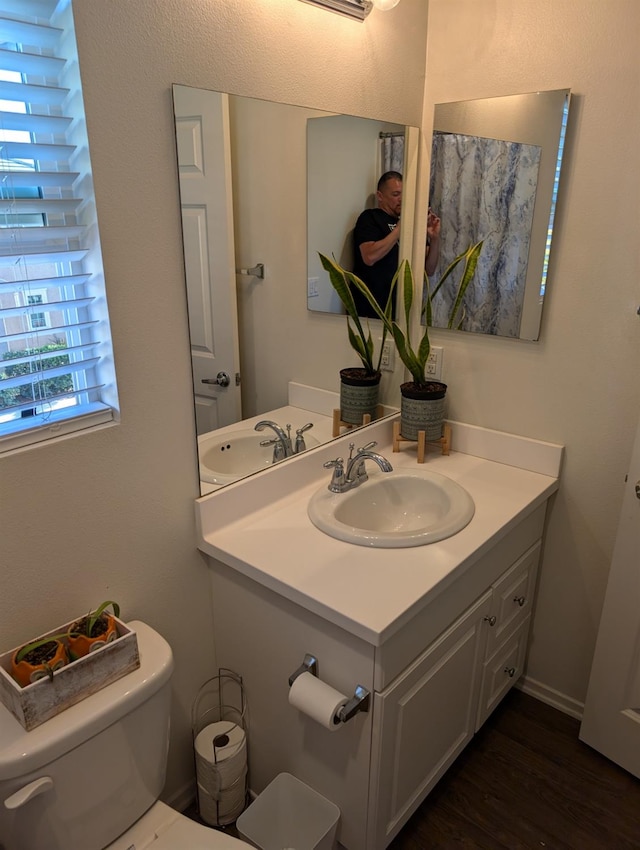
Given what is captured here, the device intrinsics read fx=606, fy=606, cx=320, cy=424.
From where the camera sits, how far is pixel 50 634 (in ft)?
3.90

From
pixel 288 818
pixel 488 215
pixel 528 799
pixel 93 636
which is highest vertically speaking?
pixel 488 215

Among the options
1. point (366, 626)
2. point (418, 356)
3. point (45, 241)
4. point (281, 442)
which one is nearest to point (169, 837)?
point (366, 626)

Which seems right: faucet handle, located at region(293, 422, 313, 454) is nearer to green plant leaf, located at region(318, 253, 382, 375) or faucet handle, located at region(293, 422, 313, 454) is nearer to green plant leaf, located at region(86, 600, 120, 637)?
green plant leaf, located at region(318, 253, 382, 375)

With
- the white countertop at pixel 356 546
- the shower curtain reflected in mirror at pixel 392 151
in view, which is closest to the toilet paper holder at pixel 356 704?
the white countertop at pixel 356 546

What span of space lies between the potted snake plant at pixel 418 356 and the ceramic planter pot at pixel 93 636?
3.55ft

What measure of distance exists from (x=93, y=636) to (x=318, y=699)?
1.55 ft

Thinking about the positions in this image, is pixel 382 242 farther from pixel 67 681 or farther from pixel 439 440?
pixel 67 681

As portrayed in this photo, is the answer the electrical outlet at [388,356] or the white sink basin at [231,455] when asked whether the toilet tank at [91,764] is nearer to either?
the white sink basin at [231,455]

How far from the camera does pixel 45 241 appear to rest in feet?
3.72

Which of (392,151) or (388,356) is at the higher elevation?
(392,151)

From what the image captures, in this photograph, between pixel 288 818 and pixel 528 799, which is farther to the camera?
pixel 528 799

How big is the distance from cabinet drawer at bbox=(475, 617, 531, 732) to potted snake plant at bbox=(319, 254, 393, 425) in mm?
817

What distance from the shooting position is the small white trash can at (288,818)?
1412 mm

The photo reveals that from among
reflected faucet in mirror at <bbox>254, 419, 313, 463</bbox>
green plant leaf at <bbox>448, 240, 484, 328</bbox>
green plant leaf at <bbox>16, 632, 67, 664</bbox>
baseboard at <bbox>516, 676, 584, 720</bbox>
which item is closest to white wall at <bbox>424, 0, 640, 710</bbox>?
baseboard at <bbox>516, 676, 584, 720</bbox>
